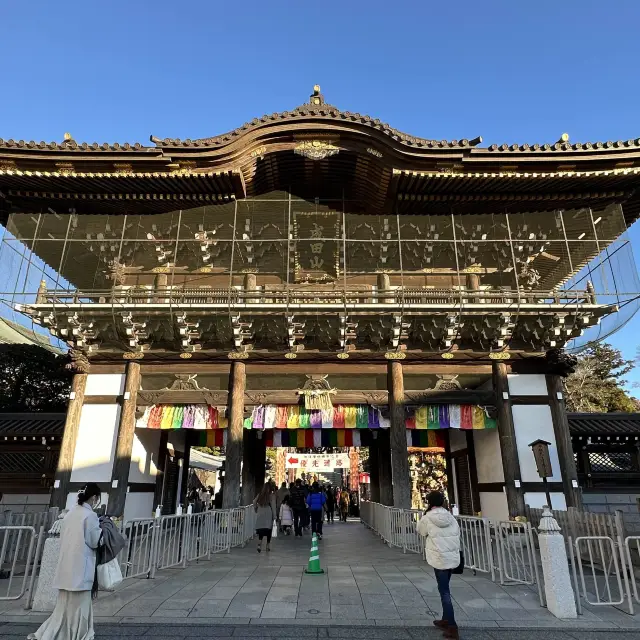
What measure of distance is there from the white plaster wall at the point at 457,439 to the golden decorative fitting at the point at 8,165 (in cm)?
1671

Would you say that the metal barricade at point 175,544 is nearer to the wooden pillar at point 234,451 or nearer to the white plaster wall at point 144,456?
the wooden pillar at point 234,451

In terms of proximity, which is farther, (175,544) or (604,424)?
(604,424)

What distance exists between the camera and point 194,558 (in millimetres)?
9742

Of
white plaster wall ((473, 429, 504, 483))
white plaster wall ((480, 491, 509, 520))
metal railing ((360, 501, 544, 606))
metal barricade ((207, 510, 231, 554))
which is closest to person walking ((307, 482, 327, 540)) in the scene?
metal railing ((360, 501, 544, 606))

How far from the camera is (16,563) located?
8.88 meters

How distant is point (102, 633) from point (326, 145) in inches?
474

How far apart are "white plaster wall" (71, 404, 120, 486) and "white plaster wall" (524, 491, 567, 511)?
11804mm

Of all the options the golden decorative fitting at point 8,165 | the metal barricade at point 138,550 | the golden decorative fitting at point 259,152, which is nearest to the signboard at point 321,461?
the metal barricade at point 138,550

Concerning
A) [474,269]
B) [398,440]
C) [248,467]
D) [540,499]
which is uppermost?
[474,269]

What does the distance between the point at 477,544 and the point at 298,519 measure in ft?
30.3

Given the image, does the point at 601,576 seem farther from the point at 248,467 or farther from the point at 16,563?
the point at 16,563

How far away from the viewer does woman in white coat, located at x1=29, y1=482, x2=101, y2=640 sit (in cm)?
441

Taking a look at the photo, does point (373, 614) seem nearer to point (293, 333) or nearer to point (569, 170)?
point (293, 333)

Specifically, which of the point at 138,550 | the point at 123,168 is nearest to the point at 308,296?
the point at 123,168
